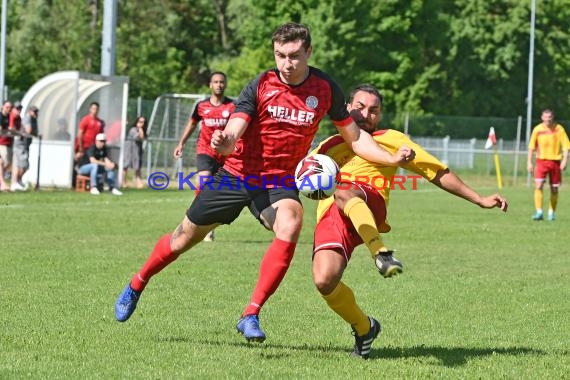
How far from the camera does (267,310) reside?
9672mm

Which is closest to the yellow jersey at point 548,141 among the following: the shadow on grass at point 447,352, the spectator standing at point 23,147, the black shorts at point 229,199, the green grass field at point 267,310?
the green grass field at point 267,310

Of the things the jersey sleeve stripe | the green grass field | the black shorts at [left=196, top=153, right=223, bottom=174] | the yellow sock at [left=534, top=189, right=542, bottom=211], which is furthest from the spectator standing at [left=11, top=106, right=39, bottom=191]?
the jersey sleeve stripe

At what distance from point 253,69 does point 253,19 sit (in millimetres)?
5212

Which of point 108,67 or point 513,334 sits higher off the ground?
point 108,67

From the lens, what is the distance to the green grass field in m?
7.21

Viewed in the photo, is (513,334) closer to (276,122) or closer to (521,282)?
(276,122)

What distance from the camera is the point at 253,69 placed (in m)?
59.2

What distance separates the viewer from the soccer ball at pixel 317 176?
24.2 feet

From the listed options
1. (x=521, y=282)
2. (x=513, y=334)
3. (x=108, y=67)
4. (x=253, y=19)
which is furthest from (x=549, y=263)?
(x=253, y=19)

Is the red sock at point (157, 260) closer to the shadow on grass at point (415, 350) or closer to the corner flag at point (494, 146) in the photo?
the shadow on grass at point (415, 350)

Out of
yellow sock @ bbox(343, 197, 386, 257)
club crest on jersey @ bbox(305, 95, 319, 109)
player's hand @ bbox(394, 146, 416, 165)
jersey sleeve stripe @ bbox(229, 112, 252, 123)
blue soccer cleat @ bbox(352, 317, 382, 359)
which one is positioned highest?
club crest on jersey @ bbox(305, 95, 319, 109)

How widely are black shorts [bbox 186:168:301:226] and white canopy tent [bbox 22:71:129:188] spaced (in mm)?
20632

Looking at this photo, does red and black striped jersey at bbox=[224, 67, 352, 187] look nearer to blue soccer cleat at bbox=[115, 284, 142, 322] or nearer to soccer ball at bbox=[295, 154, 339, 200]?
soccer ball at bbox=[295, 154, 339, 200]

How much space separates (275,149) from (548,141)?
1595cm
